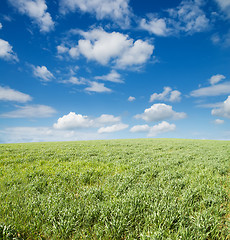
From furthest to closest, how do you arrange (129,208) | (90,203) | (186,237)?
(90,203) < (129,208) < (186,237)

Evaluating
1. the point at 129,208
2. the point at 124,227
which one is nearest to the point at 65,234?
the point at 124,227

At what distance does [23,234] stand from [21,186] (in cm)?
286

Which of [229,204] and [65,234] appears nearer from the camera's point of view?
[65,234]

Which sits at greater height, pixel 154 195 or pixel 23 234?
pixel 154 195

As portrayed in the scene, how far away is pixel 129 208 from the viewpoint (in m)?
3.82

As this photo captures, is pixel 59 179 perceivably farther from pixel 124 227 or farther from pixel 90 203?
pixel 124 227

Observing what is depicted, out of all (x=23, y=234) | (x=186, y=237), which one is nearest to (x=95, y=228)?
(x=23, y=234)

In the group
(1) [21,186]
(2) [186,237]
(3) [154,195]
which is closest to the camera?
(2) [186,237]

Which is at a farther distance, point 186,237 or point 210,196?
point 210,196

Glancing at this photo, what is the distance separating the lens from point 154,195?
452 cm

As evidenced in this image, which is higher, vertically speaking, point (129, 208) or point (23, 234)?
point (129, 208)

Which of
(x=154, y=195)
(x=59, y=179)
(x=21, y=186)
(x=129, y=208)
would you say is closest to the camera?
(x=129, y=208)

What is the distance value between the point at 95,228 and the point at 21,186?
13.6 ft

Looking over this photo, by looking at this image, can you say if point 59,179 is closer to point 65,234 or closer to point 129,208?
point 65,234
